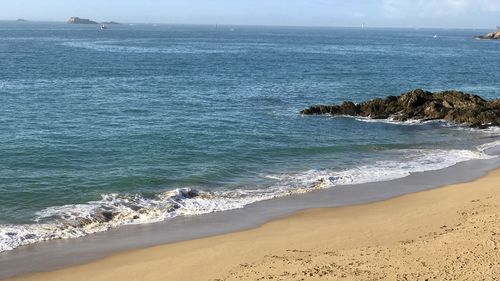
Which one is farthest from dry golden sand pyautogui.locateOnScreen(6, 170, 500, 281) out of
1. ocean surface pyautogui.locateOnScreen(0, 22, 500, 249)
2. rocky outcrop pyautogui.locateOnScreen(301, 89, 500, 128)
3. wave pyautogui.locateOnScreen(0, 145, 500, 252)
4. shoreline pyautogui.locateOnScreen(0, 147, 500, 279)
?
rocky outcrop pyautogui.locateOnScreen(301, 89, 500, 128)

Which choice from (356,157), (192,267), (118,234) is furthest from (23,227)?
(356,157)

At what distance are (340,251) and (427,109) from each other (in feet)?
93.0

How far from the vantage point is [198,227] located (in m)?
18.8

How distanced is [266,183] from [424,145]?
503 inches

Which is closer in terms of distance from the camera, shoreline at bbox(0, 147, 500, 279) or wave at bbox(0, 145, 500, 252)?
shoreline at bbox(0, 147, 500, 279)

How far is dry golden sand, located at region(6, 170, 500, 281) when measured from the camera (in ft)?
46.0

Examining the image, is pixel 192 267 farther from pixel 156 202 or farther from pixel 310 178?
pixel 310 178

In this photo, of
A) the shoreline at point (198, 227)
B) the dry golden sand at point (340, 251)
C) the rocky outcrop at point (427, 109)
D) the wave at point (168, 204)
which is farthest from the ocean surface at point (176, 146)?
the dry golden sand at point (340, 251)

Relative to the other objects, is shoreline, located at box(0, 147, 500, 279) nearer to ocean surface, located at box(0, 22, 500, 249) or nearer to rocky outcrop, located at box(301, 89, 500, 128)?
ocean surface, located at box(0, 22, 500, 249)

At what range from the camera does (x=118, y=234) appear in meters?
18.0

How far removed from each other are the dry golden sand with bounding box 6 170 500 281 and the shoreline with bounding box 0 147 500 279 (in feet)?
1.81

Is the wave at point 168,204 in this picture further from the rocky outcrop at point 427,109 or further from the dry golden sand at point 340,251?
the rocky outcrop at point 427,109

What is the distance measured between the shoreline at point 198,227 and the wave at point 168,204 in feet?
1.72

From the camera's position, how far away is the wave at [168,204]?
18.1 meters
